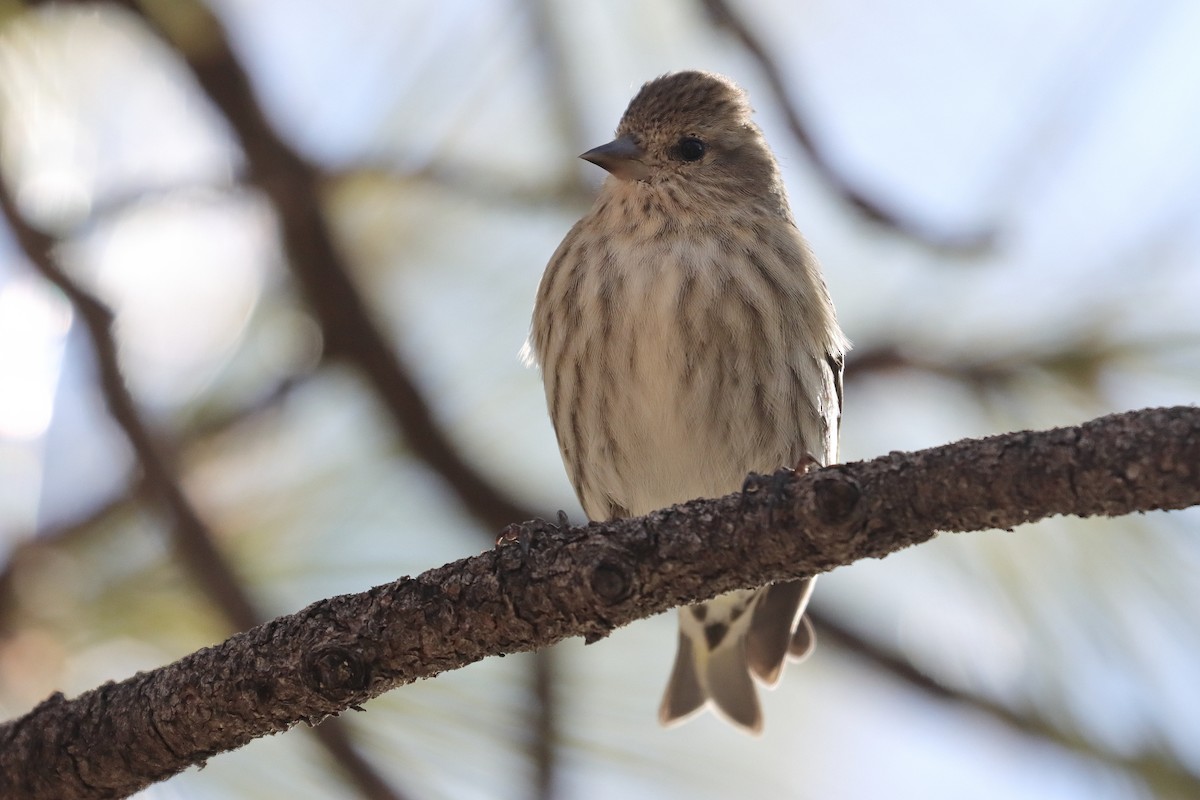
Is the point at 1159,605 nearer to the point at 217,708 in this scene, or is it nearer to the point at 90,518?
the point at 217,708

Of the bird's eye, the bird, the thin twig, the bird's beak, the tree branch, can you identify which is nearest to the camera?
the tree branch

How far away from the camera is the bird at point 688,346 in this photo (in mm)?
3020

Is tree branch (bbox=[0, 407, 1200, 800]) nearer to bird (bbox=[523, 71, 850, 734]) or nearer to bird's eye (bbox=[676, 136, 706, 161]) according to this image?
bird (bbox=[523, 71, 850, 734])

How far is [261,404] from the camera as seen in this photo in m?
2.83

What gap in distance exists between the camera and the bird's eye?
3477 millimetres

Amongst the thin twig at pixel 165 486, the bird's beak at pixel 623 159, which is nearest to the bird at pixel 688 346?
the bird's beak at pixel 623 159

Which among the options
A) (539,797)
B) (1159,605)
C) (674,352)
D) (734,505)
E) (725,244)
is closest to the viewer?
(734,505)

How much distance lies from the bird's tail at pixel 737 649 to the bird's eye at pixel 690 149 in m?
1.14

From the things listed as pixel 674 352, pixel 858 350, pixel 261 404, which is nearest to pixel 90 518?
pixel 261 404

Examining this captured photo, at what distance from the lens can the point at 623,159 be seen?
132 inches

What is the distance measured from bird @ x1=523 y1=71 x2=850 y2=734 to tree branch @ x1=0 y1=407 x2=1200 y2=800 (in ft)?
3.46

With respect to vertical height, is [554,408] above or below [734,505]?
above

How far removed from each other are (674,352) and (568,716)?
0.85m

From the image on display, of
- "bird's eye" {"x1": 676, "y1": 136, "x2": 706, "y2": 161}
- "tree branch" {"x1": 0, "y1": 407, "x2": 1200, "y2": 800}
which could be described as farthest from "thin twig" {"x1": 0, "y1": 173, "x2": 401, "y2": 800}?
"bird's eye" {"x1": 676, "y1": 136, "x2": 706, "y2": 161}
